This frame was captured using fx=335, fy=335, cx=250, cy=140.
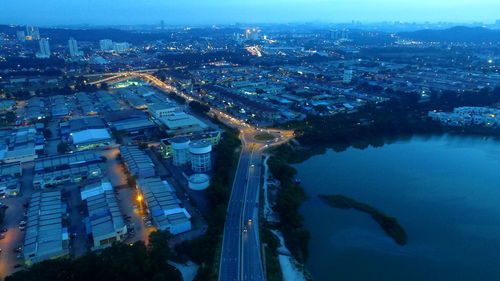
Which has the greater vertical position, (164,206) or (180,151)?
(180,151)

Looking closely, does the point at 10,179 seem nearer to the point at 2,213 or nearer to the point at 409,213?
the point at 2,213

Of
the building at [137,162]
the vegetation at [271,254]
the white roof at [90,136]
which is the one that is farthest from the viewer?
the white roof at [90,136]

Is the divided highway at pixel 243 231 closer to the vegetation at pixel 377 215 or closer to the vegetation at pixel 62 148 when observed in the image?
the vegetation at pixel 377 215

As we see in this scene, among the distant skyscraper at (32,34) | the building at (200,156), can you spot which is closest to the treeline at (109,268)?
the building at (200,156)

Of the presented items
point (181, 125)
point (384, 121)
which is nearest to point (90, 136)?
point (181, 125)

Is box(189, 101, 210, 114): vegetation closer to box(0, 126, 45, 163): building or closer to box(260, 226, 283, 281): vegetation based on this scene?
box(0, 126, 45, 163): building

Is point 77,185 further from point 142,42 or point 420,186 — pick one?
point 142,42

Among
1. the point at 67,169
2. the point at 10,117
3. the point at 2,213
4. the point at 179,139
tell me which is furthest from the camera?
the point at 10,117
